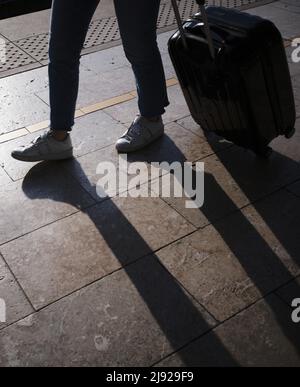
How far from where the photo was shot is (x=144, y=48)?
2744 mm

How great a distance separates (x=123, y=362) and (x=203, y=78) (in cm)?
161

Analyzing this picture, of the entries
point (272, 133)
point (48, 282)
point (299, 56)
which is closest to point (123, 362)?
point (48, 282)

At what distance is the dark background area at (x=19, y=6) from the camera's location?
19.5 feet

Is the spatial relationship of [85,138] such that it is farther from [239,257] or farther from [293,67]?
[293,67]

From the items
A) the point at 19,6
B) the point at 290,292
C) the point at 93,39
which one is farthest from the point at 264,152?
the point at 19,6

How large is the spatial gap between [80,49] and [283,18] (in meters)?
3.24

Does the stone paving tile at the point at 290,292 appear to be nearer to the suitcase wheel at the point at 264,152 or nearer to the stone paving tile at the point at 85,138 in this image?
the suitcase wheel at the point at 264,152

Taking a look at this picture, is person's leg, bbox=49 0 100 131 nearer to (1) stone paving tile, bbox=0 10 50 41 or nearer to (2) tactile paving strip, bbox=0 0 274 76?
(2) tactile paving strip, bbox=0 0 274 76

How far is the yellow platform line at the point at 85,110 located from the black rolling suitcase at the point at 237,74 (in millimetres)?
999

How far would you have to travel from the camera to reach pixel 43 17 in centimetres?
562

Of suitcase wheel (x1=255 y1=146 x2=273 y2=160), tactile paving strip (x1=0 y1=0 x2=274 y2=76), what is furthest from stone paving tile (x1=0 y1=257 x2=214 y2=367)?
tactile paving strip (x1=0 y1=0 x2=274 y2=76)

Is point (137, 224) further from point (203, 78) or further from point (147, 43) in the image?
point (147, 43)

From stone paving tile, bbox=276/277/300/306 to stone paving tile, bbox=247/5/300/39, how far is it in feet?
10.9
